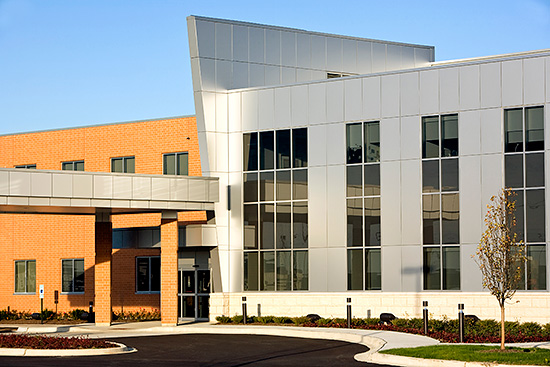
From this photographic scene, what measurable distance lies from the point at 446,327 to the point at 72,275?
23.4 meters

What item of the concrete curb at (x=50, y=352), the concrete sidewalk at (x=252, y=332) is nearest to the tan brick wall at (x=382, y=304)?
the concrete sidewalk at (x=252, y=332)

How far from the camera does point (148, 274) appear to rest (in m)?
41.8

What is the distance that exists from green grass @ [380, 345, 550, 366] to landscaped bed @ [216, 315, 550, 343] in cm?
358

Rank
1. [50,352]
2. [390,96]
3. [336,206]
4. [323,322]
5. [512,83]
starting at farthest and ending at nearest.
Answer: [336,206] → [390,96] → [323,322] → [512,83] → [50,352]

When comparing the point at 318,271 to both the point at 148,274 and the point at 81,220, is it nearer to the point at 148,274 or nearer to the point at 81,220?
the point at 148,274

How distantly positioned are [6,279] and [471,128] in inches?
1112

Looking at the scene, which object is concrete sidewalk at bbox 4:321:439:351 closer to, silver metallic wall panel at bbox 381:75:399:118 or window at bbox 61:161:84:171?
silver metallic wall panel at bbox 381:75:399:118

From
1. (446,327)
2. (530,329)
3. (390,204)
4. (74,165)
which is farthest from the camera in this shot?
(74,165)

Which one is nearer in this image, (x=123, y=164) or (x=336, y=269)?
(x=336, y=269)

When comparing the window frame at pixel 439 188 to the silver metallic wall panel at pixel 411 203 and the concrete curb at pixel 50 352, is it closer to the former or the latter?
the silver metallic wall panel at pixel 411 203

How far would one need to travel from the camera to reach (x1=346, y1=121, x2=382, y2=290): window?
108ft

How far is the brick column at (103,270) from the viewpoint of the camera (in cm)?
3586

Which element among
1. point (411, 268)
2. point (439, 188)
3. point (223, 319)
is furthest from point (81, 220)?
point (439, 188)

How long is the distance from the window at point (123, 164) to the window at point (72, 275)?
5.66 meters
